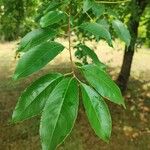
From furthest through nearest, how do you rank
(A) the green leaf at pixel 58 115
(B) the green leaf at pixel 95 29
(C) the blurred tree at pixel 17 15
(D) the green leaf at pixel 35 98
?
(C) the blurred tree at pixel 17 15, (B) the green leaf at pixel 95 29, (D) the green leaf at pixel 35 98, (A) the green leaf at pixel 58 115

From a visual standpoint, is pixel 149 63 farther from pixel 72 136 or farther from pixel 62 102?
pixel 62 102

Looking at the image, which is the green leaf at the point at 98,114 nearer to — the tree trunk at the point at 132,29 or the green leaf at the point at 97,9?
the green leaf at the point at 97,9

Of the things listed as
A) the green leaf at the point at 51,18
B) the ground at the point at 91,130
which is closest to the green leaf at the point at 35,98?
the green leaf at the point at 51,18

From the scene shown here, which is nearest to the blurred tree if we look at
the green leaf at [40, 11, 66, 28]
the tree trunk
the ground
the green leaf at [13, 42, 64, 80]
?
the ground

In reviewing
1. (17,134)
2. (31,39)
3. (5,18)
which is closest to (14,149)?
(17,134)

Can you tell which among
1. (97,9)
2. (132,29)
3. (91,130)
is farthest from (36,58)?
(132,29)

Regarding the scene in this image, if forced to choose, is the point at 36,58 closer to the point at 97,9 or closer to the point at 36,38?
the point at 36,38
